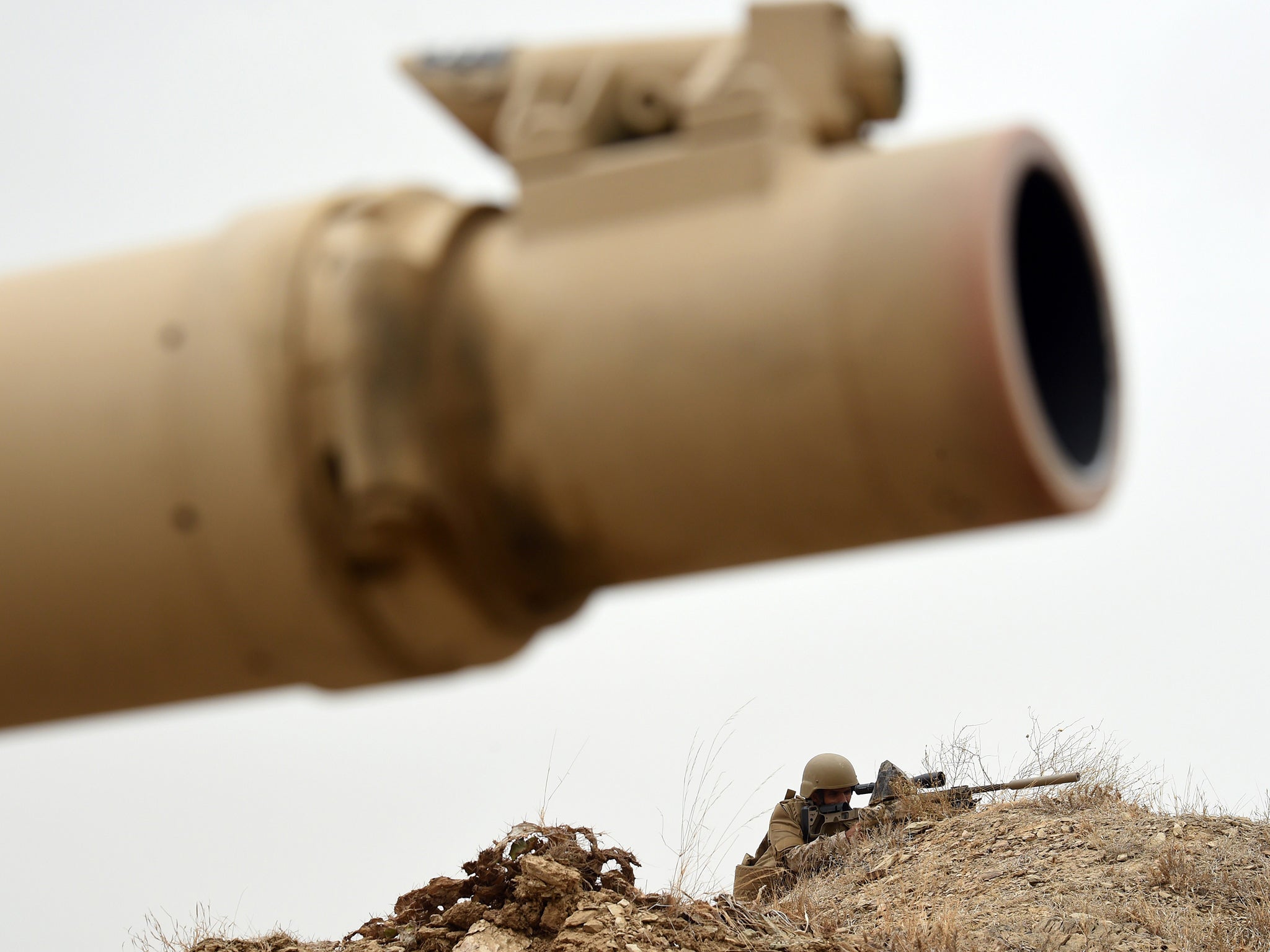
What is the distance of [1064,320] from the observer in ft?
4.57

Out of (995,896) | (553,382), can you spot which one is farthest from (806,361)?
(995,896)

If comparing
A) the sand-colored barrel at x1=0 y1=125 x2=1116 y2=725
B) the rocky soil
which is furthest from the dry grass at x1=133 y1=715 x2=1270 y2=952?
the sand-colored barrel at x1=0 y1=125 x2=1116 y2=725

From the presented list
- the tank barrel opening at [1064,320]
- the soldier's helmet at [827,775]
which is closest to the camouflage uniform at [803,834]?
the soldier's helmet at [827,775]

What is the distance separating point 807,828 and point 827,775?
0.65 m

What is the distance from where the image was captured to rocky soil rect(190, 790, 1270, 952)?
7.75 metres

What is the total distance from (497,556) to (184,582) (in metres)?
0.26

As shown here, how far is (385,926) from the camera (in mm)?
8484

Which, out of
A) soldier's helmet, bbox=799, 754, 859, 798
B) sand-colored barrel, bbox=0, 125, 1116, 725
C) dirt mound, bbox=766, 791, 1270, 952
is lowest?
dirt mound, bbox=766, 791, 1270, 952

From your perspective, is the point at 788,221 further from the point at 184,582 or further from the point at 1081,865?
the point at 1081,865

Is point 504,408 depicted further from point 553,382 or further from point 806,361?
point 806,361

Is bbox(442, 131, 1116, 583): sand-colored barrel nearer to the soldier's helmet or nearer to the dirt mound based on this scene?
the dirt mound

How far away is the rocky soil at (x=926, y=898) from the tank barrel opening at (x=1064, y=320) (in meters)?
6.35

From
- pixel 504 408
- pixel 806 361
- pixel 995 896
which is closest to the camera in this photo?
pixel 806 361

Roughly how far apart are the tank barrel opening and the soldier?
391 inches
